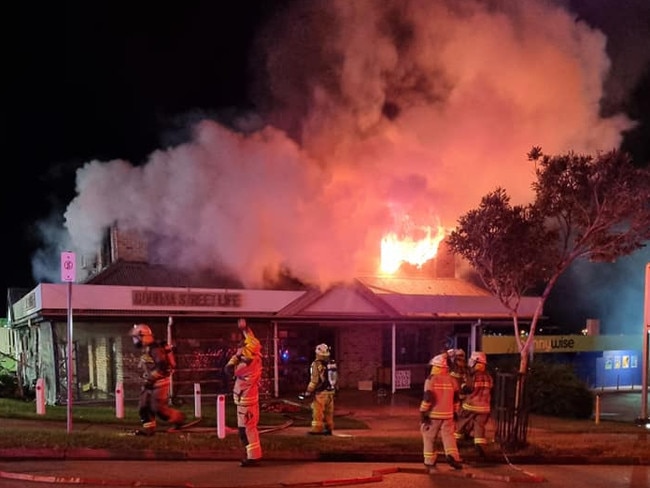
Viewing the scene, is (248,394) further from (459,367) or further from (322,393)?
(459,367)

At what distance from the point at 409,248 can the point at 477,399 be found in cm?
1080

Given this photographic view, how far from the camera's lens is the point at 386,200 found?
1998cm

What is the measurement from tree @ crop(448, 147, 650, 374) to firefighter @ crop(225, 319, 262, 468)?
19.0 ft

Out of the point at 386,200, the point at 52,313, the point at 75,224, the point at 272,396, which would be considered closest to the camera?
the point at 52,313

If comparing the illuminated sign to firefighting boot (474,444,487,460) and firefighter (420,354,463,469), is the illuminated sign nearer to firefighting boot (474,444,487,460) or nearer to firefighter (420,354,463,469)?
firefighting boot (474,444,487,460)

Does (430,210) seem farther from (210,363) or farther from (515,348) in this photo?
(210,363)

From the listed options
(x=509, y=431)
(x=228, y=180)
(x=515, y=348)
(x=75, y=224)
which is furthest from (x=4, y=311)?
(x=509, y=431)

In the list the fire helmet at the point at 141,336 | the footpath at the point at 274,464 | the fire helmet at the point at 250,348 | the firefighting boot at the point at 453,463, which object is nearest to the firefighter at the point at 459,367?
the footpath at the point at 274,464

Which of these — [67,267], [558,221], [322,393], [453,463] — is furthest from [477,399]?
[67,267]

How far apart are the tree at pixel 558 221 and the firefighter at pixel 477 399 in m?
2.94

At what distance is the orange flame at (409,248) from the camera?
1953cm

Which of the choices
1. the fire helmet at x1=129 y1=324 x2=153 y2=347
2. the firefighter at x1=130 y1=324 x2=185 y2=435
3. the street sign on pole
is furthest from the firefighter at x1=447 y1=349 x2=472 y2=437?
the street sign on pole

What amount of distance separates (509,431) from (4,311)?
3294cm

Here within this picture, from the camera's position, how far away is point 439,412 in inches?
323
